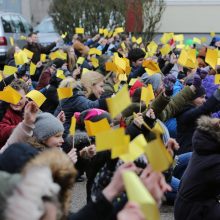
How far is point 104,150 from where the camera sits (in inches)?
158

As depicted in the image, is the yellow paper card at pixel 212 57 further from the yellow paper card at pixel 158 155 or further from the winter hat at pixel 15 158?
the yellow paper card at pixel 158 155

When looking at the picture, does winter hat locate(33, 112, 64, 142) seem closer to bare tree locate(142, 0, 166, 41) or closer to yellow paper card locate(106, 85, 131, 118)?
yellow paper card locate(106, 85, 131, 118)

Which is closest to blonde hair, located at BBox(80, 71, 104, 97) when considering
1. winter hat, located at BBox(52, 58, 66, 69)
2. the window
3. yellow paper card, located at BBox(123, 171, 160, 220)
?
winter hat, located at BBox(52, 58, 66, 69)

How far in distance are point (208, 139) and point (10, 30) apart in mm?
14636

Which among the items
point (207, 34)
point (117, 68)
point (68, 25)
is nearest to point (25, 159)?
point (117, 68)

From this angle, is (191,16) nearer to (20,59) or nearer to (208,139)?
(20,59)

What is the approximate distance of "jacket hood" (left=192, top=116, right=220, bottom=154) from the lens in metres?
4.54

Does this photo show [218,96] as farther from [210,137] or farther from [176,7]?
[176,7]

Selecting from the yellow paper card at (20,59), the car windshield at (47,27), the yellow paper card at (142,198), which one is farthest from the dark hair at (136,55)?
the car windshield at (47,27)

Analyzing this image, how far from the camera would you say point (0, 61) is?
54.6 feet

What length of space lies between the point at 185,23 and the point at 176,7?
75 centimetres

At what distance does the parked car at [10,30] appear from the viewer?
17.5 metres

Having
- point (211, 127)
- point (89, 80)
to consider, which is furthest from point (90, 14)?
point (211, 127)

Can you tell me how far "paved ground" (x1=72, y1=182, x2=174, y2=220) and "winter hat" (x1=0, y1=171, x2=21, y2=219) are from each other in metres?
3.84
